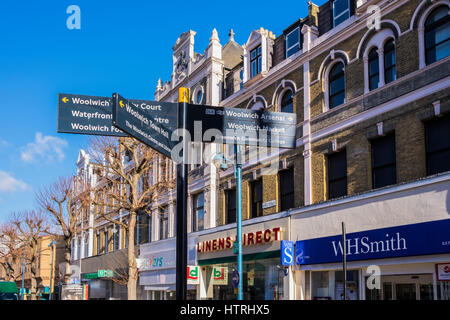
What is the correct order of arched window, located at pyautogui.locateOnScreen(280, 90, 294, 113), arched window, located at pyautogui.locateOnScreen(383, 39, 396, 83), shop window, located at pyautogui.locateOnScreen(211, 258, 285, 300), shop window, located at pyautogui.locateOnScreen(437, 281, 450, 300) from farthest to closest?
arched window, located at pyautogui.locateOnScreen(280, 90, 294, 113)
shop window, located at pyautogui.locateOnScreen(211, 258, 285, 300)
arched window, located at pyautogui.locateOnScreen(383, 39, 396, 83)
shop window, located at pyautogui.locateOnScreen(437, 281, 450, 300)

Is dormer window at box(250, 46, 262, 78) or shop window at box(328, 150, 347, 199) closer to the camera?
shop window at box(328, 150, 347, 199)

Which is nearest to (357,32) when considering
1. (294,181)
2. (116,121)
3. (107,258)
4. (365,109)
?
(365,109)

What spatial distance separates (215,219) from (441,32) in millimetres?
15962

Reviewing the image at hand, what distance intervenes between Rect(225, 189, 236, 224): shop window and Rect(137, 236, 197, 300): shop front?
290cm

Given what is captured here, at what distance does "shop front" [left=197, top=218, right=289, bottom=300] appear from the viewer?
2155 centimetres

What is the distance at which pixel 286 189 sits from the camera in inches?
909

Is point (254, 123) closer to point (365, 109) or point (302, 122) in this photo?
point (365, 109)

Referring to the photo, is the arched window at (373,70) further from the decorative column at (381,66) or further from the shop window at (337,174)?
the shop window at (337,174)

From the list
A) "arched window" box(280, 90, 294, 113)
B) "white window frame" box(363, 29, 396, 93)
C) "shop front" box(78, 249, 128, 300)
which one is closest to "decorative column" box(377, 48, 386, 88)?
"white window frame" box(363, 29, 396, 93)

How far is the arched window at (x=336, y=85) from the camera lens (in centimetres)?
2023

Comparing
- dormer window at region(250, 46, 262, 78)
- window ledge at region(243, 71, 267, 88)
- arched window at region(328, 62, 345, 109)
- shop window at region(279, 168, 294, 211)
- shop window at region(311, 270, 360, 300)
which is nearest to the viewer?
shop window at region(311, 270, 360, 300)

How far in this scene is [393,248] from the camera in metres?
16.3

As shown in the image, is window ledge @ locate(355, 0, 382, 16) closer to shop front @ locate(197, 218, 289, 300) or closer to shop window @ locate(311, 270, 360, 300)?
shop front @ locate(197, 218, 289, 300)

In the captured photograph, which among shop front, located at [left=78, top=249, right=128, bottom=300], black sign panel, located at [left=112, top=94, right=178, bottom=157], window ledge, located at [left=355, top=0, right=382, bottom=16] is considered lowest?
shop front, located at [left=78, top=249, right=128, bottom=300]
